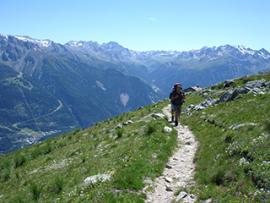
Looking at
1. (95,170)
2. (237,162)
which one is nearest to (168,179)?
(237,162)

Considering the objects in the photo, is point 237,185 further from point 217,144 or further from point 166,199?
point 217,144

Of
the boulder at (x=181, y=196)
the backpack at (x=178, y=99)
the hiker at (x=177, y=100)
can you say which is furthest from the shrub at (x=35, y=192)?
the backpack at (x=178, y=99)

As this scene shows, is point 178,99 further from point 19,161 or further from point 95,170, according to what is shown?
point 95,170

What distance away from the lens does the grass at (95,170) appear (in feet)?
57.9

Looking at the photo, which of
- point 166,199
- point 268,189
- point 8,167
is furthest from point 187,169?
point 8,167

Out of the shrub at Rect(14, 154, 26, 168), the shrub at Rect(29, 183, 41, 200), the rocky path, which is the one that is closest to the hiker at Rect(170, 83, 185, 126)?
the rocky path

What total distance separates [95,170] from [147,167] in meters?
2.91

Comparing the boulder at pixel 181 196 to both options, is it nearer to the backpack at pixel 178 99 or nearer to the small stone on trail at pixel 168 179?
the small stone on trail at pixel 168 179

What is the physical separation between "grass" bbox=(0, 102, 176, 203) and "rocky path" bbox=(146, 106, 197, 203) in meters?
0.44

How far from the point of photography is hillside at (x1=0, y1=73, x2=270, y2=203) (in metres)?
16.2

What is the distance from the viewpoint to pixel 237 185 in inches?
616

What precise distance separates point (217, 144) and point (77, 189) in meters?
8.34

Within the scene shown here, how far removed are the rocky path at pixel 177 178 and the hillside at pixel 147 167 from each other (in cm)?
34

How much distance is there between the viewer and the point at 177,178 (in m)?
19.8
